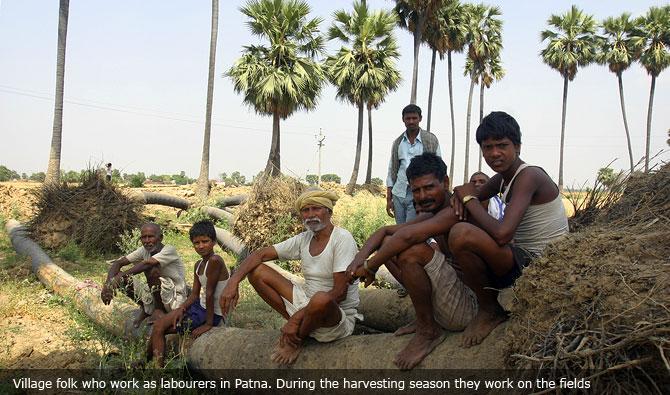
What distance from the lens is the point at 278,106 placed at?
67.6 ft

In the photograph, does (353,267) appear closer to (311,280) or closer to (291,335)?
(311,280)

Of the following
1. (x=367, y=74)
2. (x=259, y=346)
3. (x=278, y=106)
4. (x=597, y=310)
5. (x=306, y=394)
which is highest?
(x=367, y=74)

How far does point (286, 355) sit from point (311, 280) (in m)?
0.56

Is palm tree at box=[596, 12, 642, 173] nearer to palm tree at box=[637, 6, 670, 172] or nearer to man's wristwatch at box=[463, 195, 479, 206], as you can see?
palm tree at box=[637, 6, 670, 172]

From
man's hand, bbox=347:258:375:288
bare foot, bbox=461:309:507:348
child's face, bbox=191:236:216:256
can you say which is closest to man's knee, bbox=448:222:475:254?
bare foot, bbox=461:309:507:348

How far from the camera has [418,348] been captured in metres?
3.33

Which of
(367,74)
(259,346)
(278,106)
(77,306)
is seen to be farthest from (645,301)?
(367,74)

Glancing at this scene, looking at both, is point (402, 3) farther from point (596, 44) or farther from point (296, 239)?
point (296, 239)

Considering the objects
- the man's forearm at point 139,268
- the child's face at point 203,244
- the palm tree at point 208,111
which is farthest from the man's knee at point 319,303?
the palm tree at point 208,111

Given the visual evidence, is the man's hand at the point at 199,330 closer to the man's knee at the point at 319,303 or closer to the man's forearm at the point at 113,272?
the man's forearm at the point at 113,272

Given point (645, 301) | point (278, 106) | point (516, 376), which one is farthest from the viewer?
point (278, 106)

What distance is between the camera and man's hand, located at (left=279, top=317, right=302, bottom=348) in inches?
143

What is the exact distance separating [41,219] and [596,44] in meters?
33.4

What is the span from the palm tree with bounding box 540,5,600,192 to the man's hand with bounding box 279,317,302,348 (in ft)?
107
